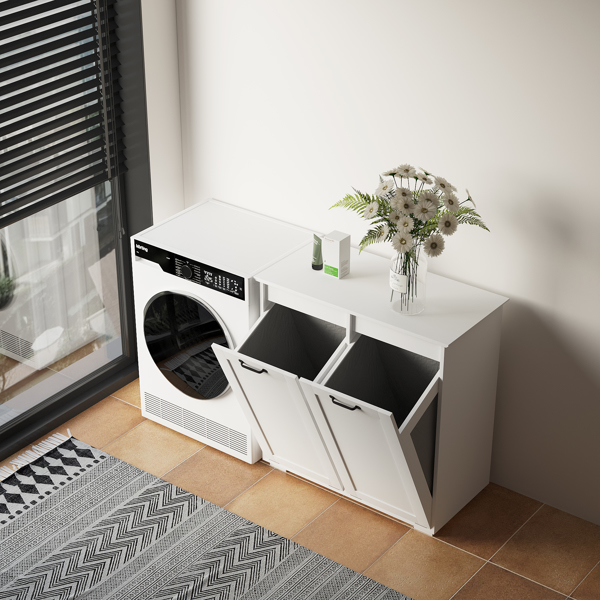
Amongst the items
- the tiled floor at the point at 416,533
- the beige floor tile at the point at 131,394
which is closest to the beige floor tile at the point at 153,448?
the tiled floor at the point at 416,533

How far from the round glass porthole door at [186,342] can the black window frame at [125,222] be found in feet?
1.52

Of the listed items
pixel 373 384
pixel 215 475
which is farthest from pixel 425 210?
pixel 215 475

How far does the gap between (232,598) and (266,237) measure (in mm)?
1339

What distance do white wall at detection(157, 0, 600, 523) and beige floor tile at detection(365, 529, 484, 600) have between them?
1.47ft

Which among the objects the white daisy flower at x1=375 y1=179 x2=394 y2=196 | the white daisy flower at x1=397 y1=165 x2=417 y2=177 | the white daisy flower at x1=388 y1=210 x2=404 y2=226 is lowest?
the white daisy flower at x1=388 y1=210 x2=404 y2=226

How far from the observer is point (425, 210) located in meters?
2.65

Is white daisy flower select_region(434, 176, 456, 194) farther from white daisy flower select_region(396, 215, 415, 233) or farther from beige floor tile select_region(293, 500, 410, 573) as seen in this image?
beige floor tile select_region(293, 500, 410, 573)

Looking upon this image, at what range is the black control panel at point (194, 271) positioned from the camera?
123 inches

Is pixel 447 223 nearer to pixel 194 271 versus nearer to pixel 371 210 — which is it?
pixel 371 210

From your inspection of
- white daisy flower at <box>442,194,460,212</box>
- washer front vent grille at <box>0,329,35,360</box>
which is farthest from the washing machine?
white daisy flower at <box>442,194,460,212</box>

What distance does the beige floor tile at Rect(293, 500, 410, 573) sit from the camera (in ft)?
9.82

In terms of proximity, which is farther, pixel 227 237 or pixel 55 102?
pixel 227 237

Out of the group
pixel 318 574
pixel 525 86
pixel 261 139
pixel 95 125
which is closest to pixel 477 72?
pixel 525 86

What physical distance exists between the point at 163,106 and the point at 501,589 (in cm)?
225
